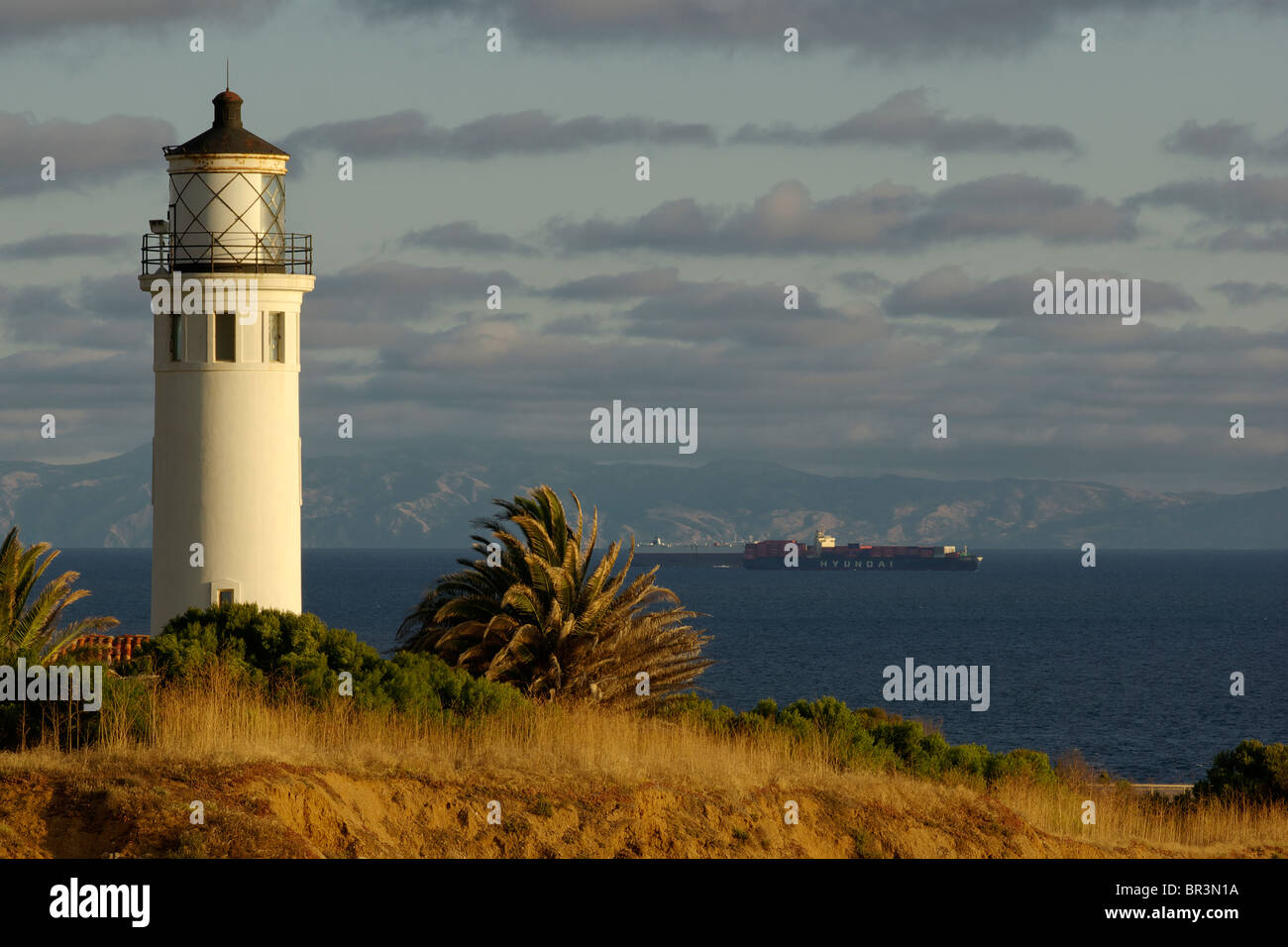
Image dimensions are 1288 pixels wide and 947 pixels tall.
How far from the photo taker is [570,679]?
28.7m

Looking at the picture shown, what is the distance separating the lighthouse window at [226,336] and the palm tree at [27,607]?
179 inches

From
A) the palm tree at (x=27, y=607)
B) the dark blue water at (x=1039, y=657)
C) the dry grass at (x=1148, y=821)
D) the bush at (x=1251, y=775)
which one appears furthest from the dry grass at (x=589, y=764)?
the dark blue water at (x=1039, y=657)

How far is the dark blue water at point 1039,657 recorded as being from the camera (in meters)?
73.6

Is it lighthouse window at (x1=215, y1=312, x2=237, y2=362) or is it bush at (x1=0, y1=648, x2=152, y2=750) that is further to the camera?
lighthouse window at (x1=215, y1=312, x2=237, y2=362)

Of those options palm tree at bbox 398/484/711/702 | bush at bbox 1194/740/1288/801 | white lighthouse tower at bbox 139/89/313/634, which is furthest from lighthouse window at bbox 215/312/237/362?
bush at bbox 1194/740/1288/801

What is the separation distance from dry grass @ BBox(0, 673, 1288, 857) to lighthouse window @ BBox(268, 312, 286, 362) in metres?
9.02

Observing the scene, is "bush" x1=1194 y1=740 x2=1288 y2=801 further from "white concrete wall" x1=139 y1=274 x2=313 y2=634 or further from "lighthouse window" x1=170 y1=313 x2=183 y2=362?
"lighthouse window" x1=170 y1=313 x2=183 y2=362

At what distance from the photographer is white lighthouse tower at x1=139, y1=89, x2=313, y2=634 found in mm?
28734

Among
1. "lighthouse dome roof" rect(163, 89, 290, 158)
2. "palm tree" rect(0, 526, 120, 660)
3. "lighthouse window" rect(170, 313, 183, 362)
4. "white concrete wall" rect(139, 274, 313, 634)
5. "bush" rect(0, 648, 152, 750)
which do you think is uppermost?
"lighthouse dome roof" rect(163, 89, 290, 158)

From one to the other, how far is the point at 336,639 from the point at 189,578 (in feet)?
17.1

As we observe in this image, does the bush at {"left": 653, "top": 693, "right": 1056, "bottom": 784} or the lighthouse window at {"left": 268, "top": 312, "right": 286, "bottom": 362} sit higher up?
the lighthouse window at {"left": 268, "top": 312, "right": 286, "bottom": 362}

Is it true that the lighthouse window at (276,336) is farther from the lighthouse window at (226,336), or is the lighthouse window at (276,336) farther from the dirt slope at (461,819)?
the dirt slope at (461,819)

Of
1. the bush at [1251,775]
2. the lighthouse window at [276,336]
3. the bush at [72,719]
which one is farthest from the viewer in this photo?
the bush at [1251,775]
